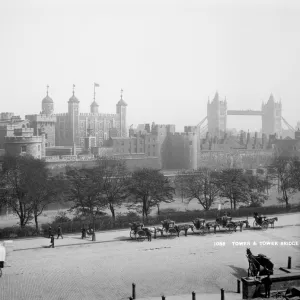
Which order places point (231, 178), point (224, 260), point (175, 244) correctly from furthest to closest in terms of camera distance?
point (231, 178) < point (175, 244) < point (224, 260)

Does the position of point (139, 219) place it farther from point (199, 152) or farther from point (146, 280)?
point (199, 152)

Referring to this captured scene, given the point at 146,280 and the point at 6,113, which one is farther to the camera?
the point at 6,113

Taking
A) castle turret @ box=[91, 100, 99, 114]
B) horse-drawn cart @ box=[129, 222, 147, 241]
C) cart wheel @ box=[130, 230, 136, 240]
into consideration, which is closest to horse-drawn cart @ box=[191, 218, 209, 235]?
horse-drawn cart @ box=[129, 222, 147, 241]

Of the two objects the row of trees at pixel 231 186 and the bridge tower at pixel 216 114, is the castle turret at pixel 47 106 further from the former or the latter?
the bridge tower at pixel 216 114

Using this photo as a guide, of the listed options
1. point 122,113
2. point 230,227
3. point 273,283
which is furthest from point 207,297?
point 122,113

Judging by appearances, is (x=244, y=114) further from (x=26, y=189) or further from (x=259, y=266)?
(x=259, y=266)

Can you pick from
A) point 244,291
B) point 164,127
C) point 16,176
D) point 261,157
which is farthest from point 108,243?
point 261,157

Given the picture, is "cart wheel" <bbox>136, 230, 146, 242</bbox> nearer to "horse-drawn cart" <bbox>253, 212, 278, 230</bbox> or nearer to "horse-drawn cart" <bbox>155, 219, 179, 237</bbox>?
"horse-drawn cart" <bbox>155, 219, 179, 237</bbox>

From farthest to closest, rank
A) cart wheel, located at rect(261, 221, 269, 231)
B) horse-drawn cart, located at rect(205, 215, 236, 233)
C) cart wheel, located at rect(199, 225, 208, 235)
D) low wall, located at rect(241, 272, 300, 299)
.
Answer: cart wheel, located at rect(261, 221, 269, 231), horse-drawn cart, located at rect(205, 215, 236, 233), cart wheel, located at rect(199, 225, 208, 235), low wall, located at rect(241, 272, 300, 299)

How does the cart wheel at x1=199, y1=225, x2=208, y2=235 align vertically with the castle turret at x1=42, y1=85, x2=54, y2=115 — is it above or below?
below
